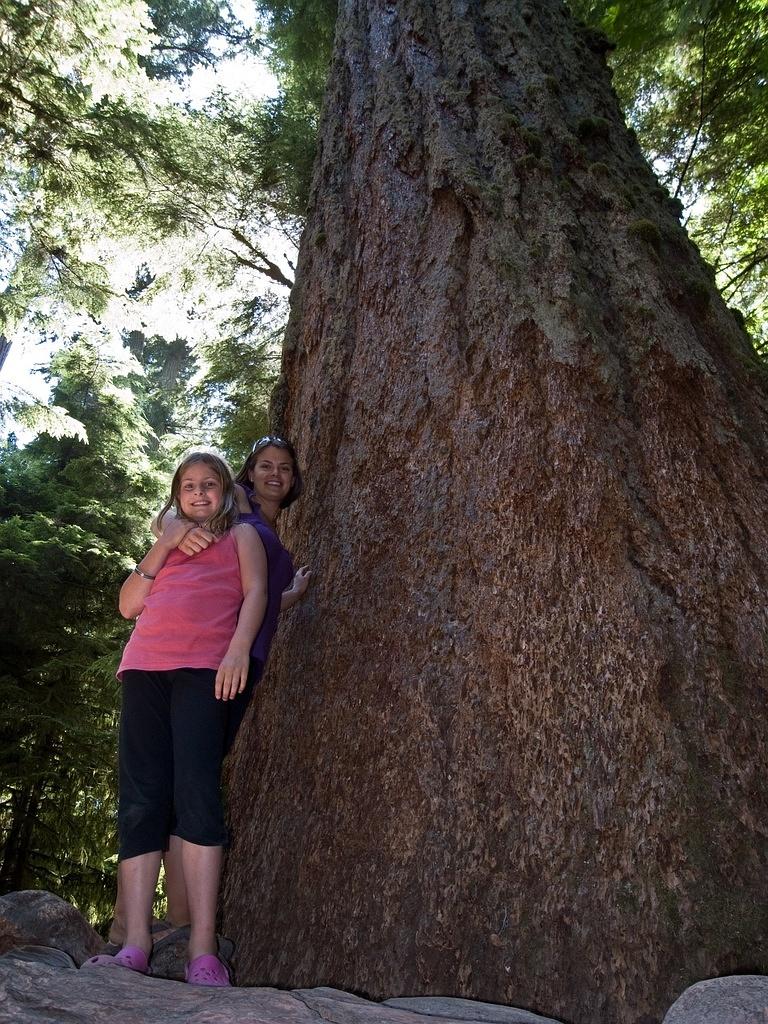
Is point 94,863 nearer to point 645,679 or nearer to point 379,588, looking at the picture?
point 379,588

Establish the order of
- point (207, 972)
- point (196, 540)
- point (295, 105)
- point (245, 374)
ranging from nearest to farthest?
point (207, 972) → point (196, 540) → point (245, 374) → point (295, 105)

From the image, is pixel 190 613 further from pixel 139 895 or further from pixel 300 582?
pixel 139 895

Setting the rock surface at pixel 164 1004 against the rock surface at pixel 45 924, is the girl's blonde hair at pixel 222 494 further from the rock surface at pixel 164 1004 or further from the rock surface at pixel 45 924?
the rock surface at pixel 164 1004

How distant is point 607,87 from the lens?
4363 millimetres

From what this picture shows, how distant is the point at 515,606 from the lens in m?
2.44

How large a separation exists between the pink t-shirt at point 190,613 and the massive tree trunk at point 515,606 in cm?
38

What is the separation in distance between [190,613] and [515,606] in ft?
3.49

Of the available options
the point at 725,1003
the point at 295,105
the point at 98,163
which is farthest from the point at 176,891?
the point at 295,105

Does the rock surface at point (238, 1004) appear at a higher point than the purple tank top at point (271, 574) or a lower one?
lower

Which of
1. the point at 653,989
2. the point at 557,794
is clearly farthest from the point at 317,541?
the point at 653,989

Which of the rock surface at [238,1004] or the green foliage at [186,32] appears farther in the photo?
the green foliage at [186,32]

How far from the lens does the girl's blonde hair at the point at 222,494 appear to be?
2773 millimetres

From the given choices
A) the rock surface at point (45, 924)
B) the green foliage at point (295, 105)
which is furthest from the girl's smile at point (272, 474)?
the green foliage at point (295, 105)

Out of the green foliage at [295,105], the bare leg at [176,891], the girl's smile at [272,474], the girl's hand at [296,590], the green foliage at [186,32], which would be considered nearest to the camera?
the bare leg at [176,891]
